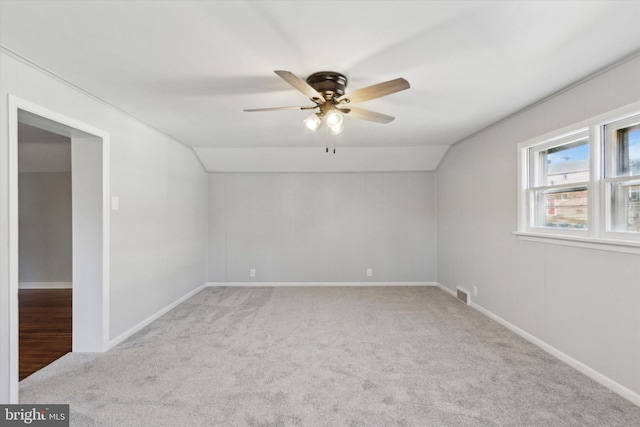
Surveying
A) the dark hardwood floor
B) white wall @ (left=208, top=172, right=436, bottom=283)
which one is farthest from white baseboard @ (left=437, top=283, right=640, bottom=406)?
the dark hardwood floor

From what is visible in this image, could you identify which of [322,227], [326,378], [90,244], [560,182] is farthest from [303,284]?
[560,182]

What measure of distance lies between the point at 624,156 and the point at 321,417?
2760 millimetres

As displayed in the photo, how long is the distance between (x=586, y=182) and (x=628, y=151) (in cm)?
34

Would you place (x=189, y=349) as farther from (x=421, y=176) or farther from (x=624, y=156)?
(x=421, y=176)

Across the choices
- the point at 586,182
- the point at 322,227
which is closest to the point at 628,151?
the point at 586,182

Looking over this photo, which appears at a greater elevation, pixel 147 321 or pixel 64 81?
pixel 64 81

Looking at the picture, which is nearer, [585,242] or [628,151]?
[628,151]

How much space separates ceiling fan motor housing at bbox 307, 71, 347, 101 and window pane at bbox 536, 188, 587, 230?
7.23 feet

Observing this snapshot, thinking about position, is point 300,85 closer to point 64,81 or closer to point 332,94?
point 332,94

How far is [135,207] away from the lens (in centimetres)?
312

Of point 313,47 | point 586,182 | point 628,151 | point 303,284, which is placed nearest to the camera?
point 313,47

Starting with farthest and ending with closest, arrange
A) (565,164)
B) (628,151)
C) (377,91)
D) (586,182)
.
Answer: (565,164) → (586,182) → (628,151) → (377,91)

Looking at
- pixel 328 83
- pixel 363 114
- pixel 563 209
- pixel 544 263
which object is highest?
pixel 328 83

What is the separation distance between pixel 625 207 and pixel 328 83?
90.8 inches
